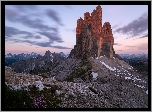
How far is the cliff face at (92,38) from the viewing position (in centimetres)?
11656

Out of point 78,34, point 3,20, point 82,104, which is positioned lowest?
point 82,104

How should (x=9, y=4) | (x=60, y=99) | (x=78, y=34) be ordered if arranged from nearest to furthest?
(x=9, y=4) < (x=60, y=99) < (x=78, y=34)

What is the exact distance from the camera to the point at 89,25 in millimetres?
119625

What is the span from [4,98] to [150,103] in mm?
7981

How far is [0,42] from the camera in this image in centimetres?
1167

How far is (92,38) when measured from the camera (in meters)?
118

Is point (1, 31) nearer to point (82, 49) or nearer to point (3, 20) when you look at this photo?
point (3, 20)

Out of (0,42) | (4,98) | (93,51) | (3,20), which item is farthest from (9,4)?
(93,51)

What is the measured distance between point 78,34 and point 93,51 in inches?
689

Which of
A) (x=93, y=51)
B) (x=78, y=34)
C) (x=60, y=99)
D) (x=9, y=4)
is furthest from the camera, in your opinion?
(x=78, y=34)

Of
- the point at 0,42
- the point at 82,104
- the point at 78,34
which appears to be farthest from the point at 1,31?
the point at 78,34

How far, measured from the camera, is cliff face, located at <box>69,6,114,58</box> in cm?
11656

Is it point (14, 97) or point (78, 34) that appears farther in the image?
point (78, 34)

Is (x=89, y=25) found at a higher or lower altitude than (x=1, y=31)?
higher
